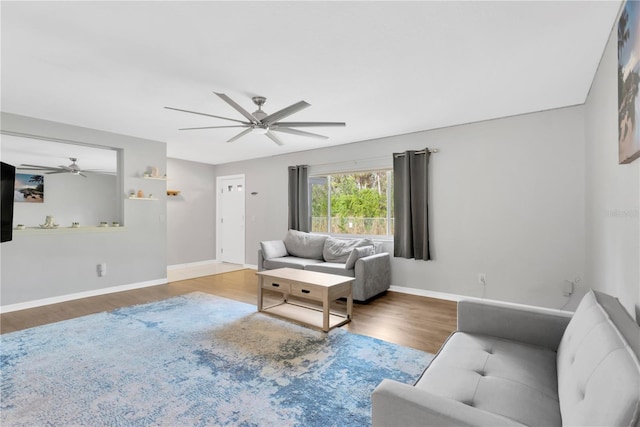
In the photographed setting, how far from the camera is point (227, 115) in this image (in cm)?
390

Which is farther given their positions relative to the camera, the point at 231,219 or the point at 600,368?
the point at 231,219

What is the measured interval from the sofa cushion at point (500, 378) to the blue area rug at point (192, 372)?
627 millimetres

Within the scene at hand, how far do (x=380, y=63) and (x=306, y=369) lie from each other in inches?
99.0

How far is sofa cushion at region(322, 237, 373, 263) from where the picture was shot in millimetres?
4844

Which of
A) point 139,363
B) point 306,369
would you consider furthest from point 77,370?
point 306,369

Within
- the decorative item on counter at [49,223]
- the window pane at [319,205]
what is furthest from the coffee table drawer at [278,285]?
the decorative item on counter at [49,223]

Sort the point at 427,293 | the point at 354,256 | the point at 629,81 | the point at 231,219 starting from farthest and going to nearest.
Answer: the point at 231,219
the point at 427,293
the point at 354,256
the point at 629,81

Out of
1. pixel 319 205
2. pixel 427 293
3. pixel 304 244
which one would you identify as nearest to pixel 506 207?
pixel 427 293

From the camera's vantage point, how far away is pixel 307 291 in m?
3.37

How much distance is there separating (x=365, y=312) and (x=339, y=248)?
1.30 metres

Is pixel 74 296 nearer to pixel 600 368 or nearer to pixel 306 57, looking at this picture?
pixel 306 57

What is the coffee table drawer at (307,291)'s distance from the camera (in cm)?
326

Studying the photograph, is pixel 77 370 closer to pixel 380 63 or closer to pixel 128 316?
pixel 128 316

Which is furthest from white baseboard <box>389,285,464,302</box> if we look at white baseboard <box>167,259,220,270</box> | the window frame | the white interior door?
white baseboard <box>167,259,220,270</box>
